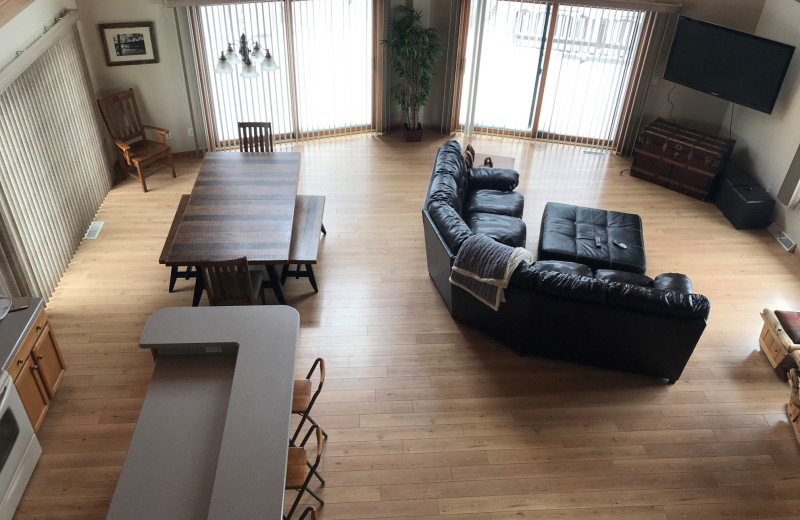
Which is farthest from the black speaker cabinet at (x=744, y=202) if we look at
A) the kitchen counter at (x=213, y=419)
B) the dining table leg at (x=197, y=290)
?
the dining table leg at (x=197, y=290)

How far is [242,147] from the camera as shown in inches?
271

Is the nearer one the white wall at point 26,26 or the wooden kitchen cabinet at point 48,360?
the wooden kitchen cabinet at point 48,360

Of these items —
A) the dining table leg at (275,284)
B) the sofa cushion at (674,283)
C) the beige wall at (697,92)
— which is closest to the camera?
the sofa cushion at (674,283)

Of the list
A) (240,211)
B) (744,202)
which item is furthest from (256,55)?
(744,202)

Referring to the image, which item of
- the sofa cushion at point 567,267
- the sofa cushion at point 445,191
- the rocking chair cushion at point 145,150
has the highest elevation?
the sofa cushion at point 445,191

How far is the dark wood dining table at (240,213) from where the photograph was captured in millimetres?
5078

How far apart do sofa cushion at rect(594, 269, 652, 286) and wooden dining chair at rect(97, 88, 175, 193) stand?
5085 mm

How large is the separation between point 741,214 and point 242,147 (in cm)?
564

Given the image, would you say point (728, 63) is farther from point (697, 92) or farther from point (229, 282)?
point (229, 282)

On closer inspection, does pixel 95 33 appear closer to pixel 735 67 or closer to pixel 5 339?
pixel 5 339

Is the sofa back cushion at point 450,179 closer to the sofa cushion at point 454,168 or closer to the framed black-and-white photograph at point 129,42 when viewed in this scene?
the sofa cushion at point 454,168

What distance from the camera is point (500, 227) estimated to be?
5934 mm

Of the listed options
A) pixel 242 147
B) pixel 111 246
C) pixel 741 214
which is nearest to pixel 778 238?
pixel 741 214

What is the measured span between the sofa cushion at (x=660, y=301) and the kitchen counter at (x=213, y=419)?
243cm
